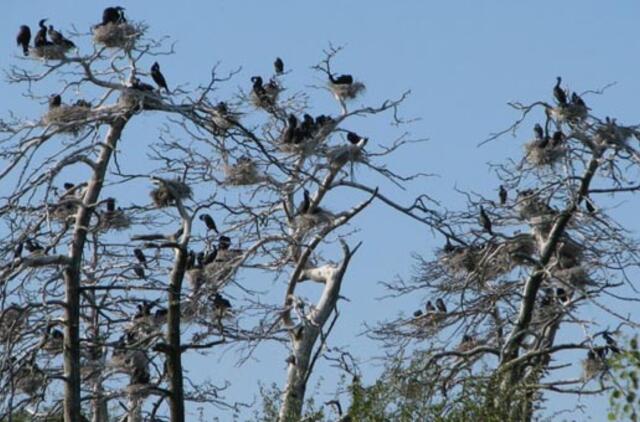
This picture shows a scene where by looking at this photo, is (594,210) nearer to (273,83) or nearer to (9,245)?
(273,83)

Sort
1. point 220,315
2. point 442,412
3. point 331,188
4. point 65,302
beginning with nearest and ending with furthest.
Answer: point 442,412 → point 65,302 → point 220,315 → point 331,188

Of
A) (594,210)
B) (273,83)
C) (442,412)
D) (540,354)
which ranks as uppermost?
(273,83)

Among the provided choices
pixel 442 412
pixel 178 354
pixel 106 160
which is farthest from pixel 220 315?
pixel 442 412

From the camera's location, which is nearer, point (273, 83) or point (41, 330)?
point (41, 330)

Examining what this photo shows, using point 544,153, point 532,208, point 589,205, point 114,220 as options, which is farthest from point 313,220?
point 589,205

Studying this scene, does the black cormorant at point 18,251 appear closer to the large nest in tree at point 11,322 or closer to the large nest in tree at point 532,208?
the large nest in tree at point 11,322

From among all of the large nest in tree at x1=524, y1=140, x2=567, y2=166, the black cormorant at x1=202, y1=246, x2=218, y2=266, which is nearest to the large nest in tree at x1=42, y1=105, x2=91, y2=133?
the black cormorant at x1=202, y1=246, x2=218, y2=266

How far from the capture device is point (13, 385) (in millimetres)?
27375

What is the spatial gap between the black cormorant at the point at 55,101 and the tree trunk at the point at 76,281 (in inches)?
42.2

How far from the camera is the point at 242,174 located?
3422 centimetres

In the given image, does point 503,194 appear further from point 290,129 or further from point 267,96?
point 267,96

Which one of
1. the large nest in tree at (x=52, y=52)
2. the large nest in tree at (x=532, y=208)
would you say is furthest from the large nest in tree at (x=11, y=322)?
the large nest in tree at (x=532, y=208)

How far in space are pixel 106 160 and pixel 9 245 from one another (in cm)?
172

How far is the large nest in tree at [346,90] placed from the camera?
116 ft
